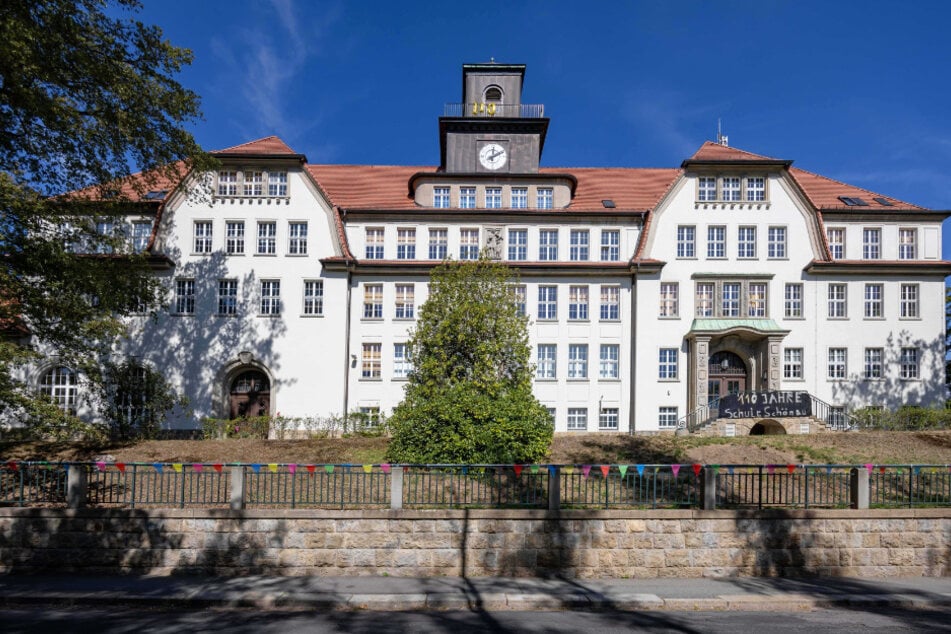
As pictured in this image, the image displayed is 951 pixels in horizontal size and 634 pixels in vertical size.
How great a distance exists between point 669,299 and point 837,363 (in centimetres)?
816

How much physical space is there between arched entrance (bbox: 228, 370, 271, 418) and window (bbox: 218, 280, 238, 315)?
113 inches

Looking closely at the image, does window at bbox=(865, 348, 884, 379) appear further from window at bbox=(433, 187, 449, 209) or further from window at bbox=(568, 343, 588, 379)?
window at bbox=(433, 187, 449, 209)

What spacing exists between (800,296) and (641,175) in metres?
10.3

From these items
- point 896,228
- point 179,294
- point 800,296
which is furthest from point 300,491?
point 896,228

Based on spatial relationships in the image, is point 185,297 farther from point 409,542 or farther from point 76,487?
point 409,542

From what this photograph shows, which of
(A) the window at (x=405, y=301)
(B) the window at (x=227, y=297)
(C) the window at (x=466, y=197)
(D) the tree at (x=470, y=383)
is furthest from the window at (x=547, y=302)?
(B) the window at (x=227, y=297)

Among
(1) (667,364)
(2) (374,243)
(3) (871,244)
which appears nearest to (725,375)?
(1) (667,364)

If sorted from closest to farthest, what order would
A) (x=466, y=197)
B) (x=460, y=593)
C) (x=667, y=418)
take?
(x=460, y=593) < (x=667, y=418) < (x=466, y=197)

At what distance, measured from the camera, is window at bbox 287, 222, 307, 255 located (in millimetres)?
28203

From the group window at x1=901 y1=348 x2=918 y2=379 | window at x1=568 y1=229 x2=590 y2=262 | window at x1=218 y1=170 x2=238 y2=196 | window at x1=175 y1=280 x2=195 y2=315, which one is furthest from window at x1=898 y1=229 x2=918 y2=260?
window at x1=175 y1=280 x2=195 y2=315

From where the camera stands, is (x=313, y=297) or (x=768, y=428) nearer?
(x=768, y=428)

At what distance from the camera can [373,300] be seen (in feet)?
93.8

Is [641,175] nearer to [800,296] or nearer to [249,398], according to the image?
[800,296]

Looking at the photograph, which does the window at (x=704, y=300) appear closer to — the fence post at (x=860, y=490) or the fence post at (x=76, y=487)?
the fence post at (x=860, y=490)
